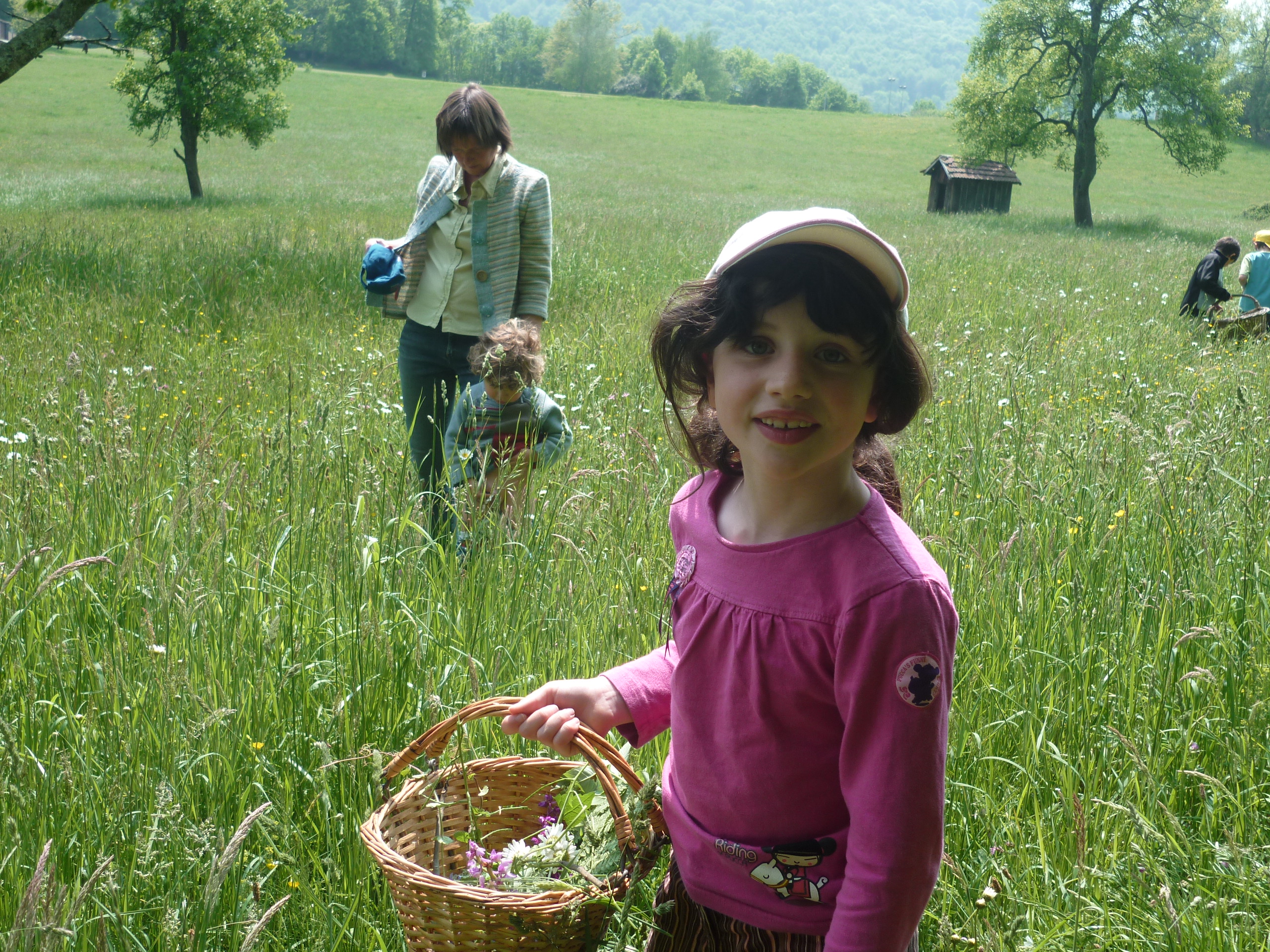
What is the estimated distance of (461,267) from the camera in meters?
4.20

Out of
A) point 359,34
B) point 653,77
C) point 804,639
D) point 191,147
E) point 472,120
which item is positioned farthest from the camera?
point 653,77

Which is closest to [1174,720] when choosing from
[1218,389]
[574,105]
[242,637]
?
[242,637]

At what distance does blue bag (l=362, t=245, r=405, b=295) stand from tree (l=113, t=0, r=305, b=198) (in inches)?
883

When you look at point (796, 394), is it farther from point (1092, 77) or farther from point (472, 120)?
point (1092, 77)

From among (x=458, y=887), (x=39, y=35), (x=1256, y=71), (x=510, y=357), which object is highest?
(x=1256, y=71)

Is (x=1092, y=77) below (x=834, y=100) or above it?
below

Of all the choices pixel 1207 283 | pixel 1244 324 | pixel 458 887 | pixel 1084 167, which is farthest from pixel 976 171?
pixel 458 887

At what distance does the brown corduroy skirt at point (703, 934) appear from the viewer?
1352 millimetres

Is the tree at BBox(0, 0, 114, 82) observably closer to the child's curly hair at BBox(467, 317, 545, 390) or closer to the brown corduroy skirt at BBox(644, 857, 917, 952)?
the child's curly hair at BBox(467, 317, 545, 390)

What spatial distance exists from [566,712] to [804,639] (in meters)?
0.46

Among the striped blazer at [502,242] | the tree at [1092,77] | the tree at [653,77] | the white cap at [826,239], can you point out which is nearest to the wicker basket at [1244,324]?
the striped blazer at [502,242]

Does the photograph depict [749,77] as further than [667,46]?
No

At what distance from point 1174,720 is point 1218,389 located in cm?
451

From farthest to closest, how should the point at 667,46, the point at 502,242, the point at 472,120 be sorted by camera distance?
the point at 667,46, the point at 502,242, the point at 472,120
